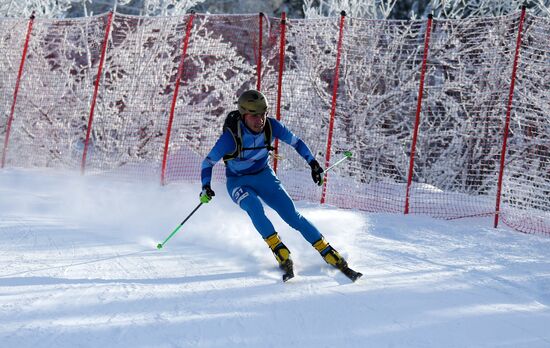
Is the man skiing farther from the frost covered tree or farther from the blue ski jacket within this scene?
the frost covered tree

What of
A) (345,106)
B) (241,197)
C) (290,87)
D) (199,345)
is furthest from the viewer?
(345,106)

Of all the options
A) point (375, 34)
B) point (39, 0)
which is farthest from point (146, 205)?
point (39, 0)

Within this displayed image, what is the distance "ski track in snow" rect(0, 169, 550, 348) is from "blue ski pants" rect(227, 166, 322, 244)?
35cm

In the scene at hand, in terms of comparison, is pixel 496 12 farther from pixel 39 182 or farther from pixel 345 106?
pixel 39 182

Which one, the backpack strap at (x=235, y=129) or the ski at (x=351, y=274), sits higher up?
the backpack strap at (x=235, y=129)

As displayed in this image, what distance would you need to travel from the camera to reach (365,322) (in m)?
3.76

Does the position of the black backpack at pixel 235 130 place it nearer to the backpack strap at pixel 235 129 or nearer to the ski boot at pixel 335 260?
the backpack strap at pixel 235 129

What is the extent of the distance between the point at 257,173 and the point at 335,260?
3.73 feet

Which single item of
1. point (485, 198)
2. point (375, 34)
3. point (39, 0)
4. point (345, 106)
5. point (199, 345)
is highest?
point (39, 0)

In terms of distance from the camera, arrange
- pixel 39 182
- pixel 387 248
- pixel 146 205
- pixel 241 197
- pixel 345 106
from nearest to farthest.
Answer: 1. pixel 241 197
2. pixel 387 248
3. pixel 146 205
4. pixel 39 182
5. pixel 345 106

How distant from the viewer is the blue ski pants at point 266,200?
498cm

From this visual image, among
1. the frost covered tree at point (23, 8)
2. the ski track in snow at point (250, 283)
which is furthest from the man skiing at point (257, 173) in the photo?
the frost covered tree at point (23, 8)

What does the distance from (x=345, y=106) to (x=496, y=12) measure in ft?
35.1

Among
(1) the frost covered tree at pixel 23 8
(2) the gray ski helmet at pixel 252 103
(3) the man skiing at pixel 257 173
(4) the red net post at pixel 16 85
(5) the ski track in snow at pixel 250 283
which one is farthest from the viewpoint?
(1) the frost covered tree at pixel 23 8
